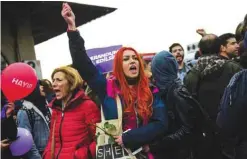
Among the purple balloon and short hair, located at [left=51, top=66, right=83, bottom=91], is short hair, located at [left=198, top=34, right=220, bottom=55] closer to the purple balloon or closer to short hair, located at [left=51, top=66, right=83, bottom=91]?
short hair, located at [left=51, top=66, right=83, bottom=91]

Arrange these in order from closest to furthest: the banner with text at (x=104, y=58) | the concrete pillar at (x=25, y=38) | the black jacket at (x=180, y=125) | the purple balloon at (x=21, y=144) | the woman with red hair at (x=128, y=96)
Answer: the woman with red hair at (x=128, y=96) → the black jacket at (x=180, y=125) → the purple balloon at (x=21, y=144) → the banner with text at (x=104, y=58) → the concrete pillar at (x=25, y=38)

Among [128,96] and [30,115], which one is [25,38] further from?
[128,96]

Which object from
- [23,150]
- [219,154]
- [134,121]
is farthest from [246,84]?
[23,150]

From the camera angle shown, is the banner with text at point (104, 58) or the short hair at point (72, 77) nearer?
the short hair at point (72, 77)

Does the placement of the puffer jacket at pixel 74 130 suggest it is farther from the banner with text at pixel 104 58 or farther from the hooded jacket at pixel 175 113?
the banner with text at pixel 104 58

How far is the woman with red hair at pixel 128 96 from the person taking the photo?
3.22 meters

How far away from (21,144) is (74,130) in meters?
0.66

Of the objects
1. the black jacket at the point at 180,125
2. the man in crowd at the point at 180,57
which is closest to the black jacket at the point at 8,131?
the black jacket at the point at 180,125

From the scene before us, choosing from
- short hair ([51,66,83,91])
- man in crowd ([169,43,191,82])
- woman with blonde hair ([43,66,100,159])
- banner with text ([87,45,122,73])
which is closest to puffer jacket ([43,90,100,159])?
woman with blonde hair ([43,66,100,159])

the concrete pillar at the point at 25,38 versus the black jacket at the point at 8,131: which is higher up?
the concrete pillar at the point at 25,38

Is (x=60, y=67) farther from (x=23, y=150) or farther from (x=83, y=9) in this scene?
(x=83, y=9)

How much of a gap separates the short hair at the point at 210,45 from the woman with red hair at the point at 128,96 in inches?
45.7

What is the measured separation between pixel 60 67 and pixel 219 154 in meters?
1.62

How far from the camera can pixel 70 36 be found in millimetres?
3359
